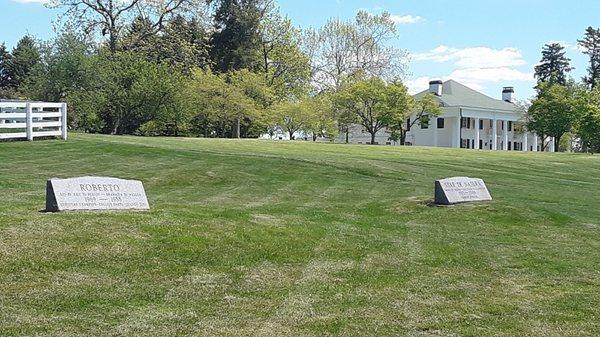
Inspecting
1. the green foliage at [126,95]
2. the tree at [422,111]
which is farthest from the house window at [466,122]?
the green foliage at [126,95]

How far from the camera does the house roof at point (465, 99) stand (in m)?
74.2

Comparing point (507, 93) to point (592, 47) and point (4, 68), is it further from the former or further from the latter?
point (4, 68)

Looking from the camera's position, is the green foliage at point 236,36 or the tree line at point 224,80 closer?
the tree line at point 224,80

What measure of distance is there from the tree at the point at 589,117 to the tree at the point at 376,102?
46.8ft

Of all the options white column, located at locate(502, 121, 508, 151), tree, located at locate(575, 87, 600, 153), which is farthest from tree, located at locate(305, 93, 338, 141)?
white column, located at locate(502, 121, 508, 151)

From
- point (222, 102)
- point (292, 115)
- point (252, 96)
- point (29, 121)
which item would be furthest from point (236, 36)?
point (29, 121)

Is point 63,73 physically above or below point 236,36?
below

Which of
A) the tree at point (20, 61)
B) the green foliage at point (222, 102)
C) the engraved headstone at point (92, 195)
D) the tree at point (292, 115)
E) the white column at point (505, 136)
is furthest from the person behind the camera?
the white column at point (505, 136)

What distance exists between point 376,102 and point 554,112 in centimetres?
1824

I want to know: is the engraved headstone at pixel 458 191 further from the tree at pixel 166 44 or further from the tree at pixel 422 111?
the tree at pixel 422 111

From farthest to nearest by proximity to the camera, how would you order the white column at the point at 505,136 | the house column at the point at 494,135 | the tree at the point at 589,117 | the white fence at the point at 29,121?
the white column at the point at 505,136 → the house column at the point at 494,135 → the tree at the point at 589,117 → the white fence at the point at 29,121

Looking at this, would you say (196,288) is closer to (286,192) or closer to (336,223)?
(336,223)

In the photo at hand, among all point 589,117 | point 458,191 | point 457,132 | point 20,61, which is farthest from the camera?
point 457,132

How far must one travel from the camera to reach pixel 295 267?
786 cm
